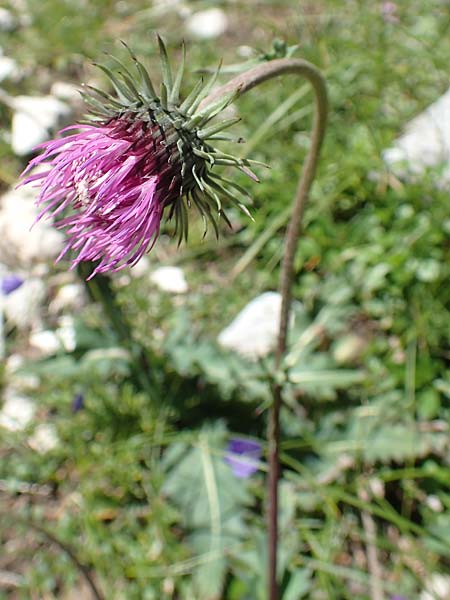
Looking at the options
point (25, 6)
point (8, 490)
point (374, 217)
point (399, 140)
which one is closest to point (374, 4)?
point (399, 140)

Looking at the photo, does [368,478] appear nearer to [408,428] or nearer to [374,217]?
[408,428]

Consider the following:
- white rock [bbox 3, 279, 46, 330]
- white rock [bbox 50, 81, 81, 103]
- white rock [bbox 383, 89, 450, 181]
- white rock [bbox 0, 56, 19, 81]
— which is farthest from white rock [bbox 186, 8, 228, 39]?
white rock [bbox 3, 279, 46, 330]

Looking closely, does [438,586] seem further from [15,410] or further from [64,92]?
[64,92]

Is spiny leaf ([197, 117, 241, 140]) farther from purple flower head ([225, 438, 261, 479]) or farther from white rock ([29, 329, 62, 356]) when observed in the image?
white rock ([29, 329, 62, 356])

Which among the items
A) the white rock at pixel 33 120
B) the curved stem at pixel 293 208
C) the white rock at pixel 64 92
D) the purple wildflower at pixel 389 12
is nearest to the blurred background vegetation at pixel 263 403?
the white rock at pixel 33 120

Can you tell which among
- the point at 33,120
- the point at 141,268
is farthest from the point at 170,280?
the point at 33,120

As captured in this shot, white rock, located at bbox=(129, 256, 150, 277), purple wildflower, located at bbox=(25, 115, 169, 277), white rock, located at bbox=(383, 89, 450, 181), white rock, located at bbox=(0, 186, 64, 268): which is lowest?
white rock, located at bbox=(129, 256, 150, 277)

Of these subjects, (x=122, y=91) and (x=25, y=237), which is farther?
(x=25, y=237)

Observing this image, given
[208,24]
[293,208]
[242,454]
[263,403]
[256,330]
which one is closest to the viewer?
[293,208]
